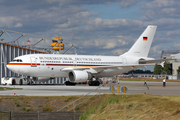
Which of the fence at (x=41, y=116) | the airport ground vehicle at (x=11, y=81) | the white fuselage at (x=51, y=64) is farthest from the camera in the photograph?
the airport ground vehicle at (x=11, y=81)

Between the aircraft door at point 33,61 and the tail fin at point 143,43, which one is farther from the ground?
the tail fin at point 143,43

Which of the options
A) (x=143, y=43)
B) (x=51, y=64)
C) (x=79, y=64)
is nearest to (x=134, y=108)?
(x=51, y=64)

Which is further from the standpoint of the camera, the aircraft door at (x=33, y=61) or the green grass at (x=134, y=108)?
the aircraft door at (x=33, y=61)

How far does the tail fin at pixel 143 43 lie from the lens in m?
51.8

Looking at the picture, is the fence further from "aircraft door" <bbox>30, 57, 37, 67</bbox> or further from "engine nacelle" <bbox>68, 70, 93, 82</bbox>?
"aircraft door" <bbox>30, 57, 37, 67</bbox>

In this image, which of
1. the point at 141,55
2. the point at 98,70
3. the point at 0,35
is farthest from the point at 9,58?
the point at 141,55

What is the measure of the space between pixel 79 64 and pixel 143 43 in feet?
48.6

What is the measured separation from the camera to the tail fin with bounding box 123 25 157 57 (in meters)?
51.8

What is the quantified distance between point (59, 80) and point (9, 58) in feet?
36.0

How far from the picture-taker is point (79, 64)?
143ft

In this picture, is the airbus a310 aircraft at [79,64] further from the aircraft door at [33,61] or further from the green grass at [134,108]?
the green grass at [134,108]

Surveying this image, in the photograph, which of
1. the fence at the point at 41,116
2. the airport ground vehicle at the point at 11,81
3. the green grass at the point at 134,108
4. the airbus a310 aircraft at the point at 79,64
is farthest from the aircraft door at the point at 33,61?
the fence at the point at 41,116

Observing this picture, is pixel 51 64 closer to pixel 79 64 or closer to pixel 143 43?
pixel 79 64

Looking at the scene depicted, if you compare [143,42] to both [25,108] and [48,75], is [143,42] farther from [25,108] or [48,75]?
[25,108]
